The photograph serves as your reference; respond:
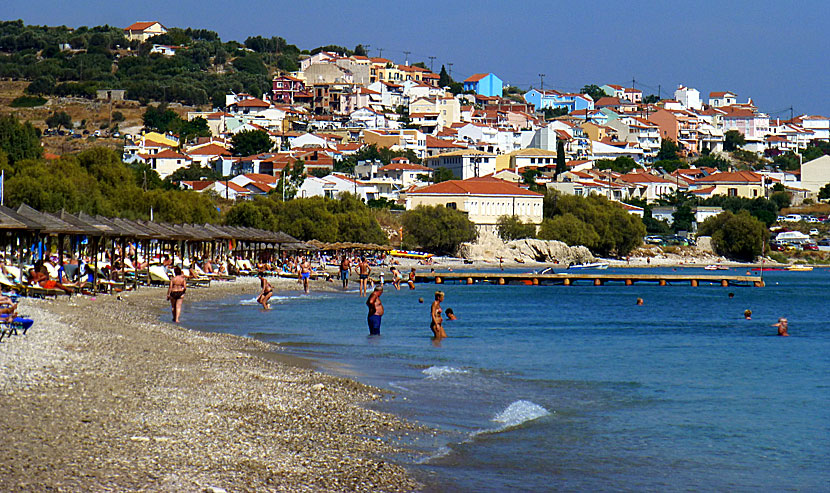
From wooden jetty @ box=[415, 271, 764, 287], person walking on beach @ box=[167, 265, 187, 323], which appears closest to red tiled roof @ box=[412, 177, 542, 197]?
wooden jetty @ box=[415, 271, 764, 287]

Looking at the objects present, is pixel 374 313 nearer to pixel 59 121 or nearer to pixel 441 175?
pixel 441 175

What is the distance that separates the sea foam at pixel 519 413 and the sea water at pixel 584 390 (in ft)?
0.13

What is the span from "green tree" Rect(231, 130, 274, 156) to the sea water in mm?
84158

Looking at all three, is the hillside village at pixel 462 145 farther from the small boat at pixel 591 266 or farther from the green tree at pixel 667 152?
the small boat at pixel 591 266

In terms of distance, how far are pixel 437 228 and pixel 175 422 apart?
74720mm

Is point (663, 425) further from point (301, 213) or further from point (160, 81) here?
Result: point (160, 81)

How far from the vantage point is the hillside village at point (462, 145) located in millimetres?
101312

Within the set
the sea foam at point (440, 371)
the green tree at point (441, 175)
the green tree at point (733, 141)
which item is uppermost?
the green tree at point (733, 141)

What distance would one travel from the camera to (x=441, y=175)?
114 metres

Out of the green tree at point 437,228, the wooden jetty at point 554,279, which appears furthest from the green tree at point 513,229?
the wooden jetty at point 554,279

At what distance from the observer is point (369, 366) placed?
1783 cm

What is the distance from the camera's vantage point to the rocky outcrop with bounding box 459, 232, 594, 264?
88.6 meters

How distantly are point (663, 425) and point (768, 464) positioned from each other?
2.22 meters

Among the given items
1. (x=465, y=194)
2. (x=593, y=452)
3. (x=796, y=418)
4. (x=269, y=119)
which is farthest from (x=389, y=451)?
(x=269, y=119)
